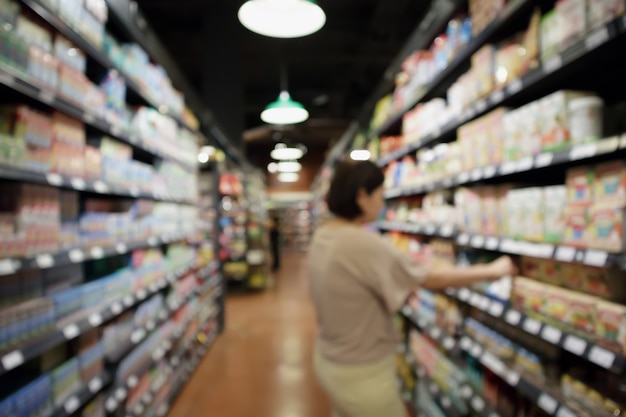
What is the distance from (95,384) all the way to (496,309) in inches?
90.2

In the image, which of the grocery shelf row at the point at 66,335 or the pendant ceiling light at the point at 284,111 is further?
the pendant ceiling light at the point at 284,111

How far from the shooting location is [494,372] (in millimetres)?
2322

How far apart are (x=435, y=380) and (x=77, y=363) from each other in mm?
2407

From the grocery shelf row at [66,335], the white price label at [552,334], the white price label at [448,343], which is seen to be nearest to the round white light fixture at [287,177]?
the grocery shelf row at [66,335]

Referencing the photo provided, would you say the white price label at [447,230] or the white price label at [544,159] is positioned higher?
the white price label at [544,159]

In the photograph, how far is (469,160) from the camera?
8.55 feet

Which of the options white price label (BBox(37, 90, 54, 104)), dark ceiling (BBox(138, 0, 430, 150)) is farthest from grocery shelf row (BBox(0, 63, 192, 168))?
dark ceiling (BBox(138, 0, 430, 150))

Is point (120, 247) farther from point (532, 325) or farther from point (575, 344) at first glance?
point (575, 344)

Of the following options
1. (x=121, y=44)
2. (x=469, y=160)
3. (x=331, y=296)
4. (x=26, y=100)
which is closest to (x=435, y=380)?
(x=469, y=160)

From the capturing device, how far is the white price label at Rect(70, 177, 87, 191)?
2203mm

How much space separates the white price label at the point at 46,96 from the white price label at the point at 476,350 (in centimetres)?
259

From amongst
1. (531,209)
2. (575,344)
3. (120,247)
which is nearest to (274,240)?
(120,247)

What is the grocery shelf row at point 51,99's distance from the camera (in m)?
1.68

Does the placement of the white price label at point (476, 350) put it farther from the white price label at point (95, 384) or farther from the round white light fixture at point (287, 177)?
the round white light fixture at point (287, 177)
